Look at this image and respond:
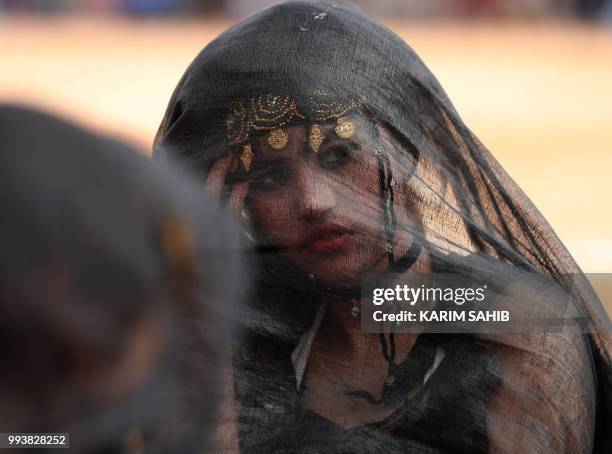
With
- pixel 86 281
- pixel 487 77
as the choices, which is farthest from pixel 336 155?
pixel 487 77

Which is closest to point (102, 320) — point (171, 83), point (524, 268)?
point (524, 268)

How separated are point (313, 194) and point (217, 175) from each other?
0.57 feet

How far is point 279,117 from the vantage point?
173 cm

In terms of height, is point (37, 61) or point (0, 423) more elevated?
point (37, 61)

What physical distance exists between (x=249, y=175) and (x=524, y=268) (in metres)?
0.45

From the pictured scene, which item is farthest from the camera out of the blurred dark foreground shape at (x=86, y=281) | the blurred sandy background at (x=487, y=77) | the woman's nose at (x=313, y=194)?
the blurred sandy background at (x=487, y=77)

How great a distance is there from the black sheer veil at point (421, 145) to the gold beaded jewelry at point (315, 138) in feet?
0.08

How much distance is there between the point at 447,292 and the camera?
1.71m

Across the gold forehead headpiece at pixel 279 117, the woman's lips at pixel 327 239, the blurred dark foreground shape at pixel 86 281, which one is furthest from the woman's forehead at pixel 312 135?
the blurred dark foreground shape at pixel 86 281

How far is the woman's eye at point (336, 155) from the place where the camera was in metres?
1.71

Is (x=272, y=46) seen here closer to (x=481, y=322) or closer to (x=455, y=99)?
(x=481, y=322)

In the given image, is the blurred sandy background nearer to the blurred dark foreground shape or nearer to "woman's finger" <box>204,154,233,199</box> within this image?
"woman's finger" <box>204,154,233,199</box>

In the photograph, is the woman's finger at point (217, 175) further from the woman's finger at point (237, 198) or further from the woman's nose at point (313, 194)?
the woman's nose at point (313, 194)

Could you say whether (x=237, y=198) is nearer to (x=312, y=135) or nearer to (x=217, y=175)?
(x=217, y=175)
